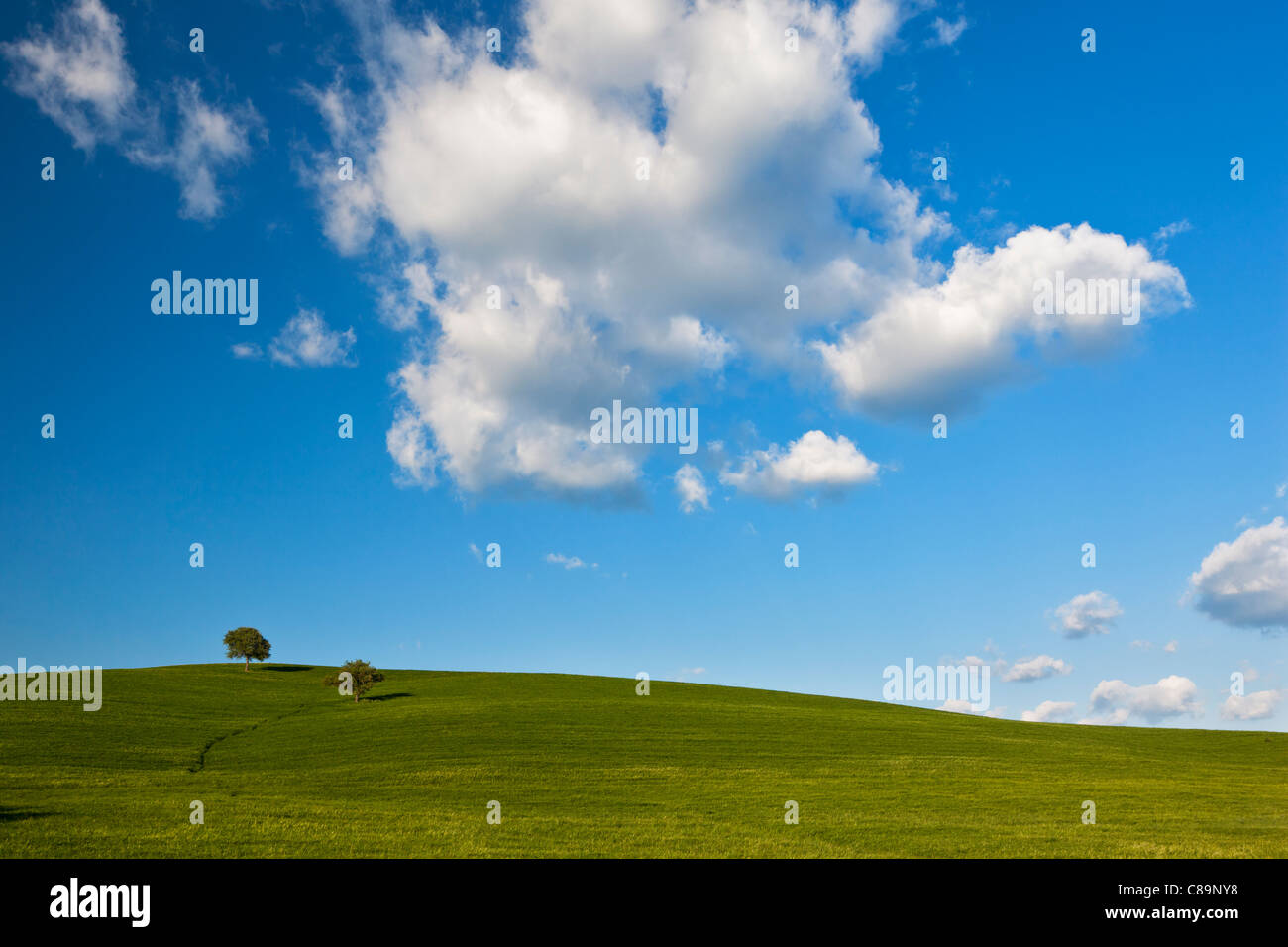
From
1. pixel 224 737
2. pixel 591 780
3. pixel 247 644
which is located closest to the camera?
pixel 591 780

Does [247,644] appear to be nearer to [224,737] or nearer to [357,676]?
[357,676]

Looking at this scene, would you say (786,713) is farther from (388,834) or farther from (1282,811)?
(388,834)

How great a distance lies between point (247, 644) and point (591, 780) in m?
62.9

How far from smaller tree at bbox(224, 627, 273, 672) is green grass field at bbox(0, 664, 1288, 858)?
41.4 ft

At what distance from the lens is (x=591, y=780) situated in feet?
109

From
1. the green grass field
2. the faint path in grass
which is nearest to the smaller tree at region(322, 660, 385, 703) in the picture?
the green grass field

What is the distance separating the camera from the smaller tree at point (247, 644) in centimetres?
7956

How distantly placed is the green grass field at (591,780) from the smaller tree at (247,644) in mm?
12605
